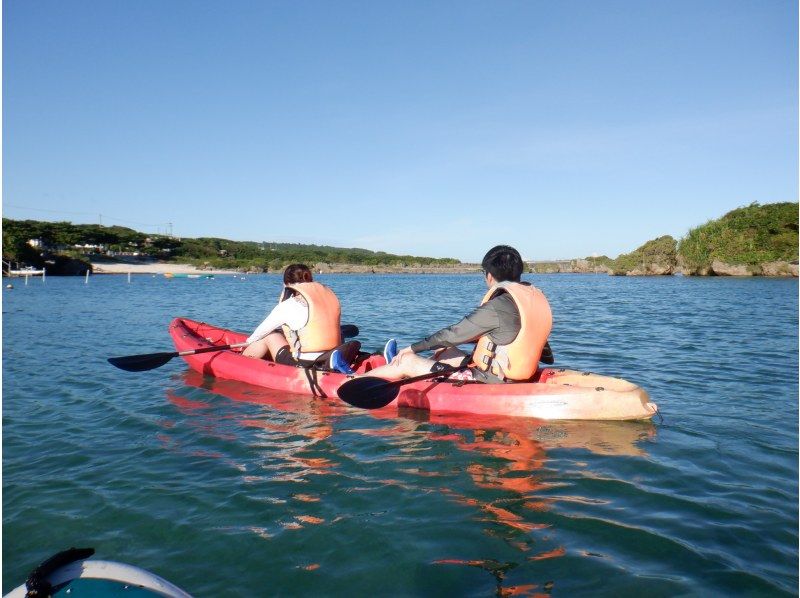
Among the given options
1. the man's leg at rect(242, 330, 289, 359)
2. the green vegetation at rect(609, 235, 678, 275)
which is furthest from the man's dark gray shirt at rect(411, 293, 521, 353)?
the green vegetation at rect(609, 235, 678, 275)

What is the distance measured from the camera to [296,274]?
24.3 ft

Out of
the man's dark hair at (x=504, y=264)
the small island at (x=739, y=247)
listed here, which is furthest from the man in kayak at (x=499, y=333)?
the small island at (x=739, y=247)

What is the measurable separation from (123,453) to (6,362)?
6.82 m

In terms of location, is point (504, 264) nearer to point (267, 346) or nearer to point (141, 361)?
point (267, 346)

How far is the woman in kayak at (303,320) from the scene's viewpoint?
23.6 feet

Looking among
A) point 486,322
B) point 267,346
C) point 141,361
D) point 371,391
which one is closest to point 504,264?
point 486,322

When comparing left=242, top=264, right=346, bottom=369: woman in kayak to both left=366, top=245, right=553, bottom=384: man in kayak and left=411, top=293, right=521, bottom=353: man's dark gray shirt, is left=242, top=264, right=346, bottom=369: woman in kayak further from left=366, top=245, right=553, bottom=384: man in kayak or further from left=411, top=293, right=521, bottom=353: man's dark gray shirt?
left=411, top=293, right=521, bottom=353: man's dark gray shirt

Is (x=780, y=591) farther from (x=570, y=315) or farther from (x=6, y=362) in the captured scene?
(x=570, y=315)

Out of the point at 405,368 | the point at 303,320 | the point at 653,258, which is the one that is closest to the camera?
the point at 405,368

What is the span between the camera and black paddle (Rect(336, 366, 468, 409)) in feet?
19.9

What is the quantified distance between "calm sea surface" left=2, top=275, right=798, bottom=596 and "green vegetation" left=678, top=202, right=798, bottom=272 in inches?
2076

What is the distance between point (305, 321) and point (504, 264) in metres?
2.95

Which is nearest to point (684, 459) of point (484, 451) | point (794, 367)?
point (484, 451)

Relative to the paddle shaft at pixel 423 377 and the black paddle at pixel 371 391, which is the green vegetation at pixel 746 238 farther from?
the black paddle at pixel 371 391
